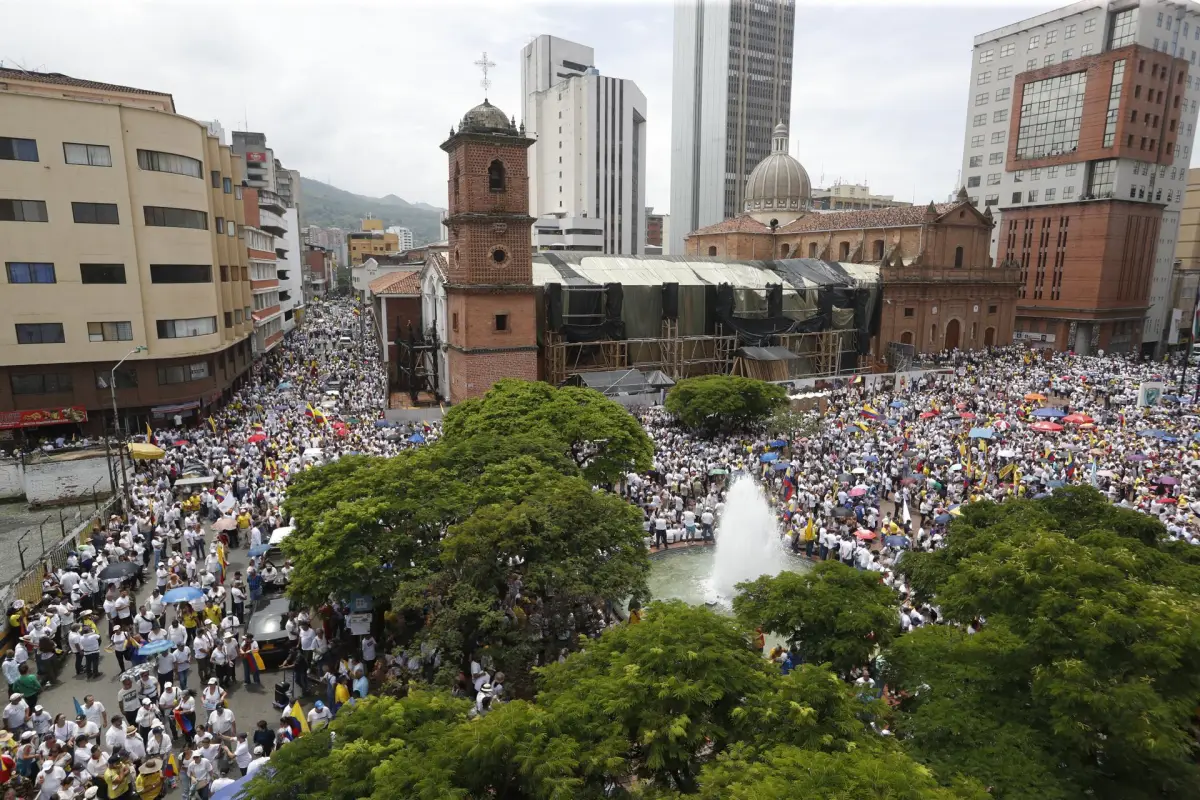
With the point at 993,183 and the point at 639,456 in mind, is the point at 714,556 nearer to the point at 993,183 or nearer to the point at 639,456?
the point at 639,456

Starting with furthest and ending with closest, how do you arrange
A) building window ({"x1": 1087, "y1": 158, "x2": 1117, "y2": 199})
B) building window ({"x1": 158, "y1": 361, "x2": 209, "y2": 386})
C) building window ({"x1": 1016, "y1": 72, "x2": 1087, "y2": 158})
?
building window ({"x1": 1016, "y1": 72, "x2": 1087, "y2": 158})
building window ({"x1": 1087, "y1": 158, "x2": 1117, "y2": 199})
building window ({"x1": 158, "y1": 361, "x2": 209, "y2": 386})

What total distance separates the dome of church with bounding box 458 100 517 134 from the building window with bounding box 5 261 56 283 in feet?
62.6

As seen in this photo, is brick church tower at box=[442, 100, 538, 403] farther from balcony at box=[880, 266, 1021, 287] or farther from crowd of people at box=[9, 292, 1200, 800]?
balcony at box=[880, 266, 1021, 287]

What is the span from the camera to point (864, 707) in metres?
8.48

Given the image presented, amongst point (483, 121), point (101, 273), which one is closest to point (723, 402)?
point (483, 121)

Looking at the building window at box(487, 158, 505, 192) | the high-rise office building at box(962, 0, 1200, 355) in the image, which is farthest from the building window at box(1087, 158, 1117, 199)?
the building window at box(487, 158, 505, 192)

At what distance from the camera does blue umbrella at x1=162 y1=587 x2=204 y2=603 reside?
49.2 ft

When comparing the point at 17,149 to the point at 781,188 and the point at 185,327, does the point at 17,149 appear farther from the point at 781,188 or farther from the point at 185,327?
the point at 781,188

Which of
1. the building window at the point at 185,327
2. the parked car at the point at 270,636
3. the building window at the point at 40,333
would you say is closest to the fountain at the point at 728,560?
the parked car at the point at 270,636

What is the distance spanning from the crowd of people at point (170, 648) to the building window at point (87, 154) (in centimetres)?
1381

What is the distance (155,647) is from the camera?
1345 centimetres

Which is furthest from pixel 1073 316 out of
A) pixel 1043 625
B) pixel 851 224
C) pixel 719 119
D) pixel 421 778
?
pixel 421 778

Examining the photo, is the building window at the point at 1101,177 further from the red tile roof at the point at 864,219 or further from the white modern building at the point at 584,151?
the white modern building at the point at 584,151

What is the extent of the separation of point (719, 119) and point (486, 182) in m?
75.9
